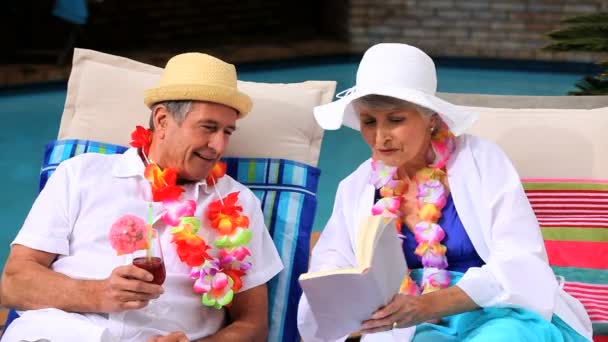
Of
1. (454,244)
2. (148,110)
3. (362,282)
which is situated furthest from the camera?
(148,110)

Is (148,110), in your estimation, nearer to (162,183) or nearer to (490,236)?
(162,183)

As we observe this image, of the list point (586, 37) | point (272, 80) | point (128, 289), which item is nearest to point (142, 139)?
point (128, 289)

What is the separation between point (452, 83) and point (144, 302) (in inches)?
305

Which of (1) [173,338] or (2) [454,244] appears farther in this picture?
(2) [454,244]

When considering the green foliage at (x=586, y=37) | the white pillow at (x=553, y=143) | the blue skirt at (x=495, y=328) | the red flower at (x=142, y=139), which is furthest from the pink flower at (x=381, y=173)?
the green foliage at (x=586, y=37)

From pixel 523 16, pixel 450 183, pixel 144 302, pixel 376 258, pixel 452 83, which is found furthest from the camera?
pixel 523 16

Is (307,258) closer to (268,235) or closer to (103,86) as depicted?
(268,235)

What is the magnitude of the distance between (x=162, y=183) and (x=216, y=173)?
18 cm

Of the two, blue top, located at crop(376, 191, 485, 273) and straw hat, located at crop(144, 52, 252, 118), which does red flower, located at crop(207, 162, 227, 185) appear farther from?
blue top, located at crop(376, 191, 485, 273)

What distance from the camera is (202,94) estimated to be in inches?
118

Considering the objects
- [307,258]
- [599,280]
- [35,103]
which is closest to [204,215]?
[307,258]

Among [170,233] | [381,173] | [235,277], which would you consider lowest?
[235,277]

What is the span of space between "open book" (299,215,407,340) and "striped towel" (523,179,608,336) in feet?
3.03

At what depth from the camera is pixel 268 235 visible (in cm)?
319
